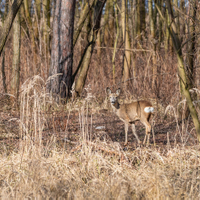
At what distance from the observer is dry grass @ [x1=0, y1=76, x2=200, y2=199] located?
290 cm

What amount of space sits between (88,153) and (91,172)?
35 centimetres

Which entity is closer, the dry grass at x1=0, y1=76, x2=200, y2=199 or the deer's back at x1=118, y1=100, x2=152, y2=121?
the dry grass at x1=0, y1=76, x2=200, y2=199

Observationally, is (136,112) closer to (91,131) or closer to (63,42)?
(91,131)

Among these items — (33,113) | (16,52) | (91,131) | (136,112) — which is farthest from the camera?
(16,52)

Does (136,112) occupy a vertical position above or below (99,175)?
above

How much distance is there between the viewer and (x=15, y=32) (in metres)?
7.44

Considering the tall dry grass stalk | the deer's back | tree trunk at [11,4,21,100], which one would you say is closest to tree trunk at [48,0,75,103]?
tree trunk at [11,4,21,100]

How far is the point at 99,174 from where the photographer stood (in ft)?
11.5

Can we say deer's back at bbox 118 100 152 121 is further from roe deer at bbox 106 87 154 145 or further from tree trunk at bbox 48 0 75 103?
tree trunk at bbox 48 0 75 103

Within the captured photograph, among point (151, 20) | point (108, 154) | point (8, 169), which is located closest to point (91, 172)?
point (108, 154)

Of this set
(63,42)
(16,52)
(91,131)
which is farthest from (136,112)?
(16,52)

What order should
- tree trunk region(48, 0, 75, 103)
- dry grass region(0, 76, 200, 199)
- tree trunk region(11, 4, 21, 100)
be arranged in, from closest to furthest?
dry grass region(0, 76, 200, 199), tree trunk region(11, 4, 21, 100), tree trunk region(48, 0, 75, 103)

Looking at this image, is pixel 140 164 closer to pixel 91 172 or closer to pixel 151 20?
pixel 91 172

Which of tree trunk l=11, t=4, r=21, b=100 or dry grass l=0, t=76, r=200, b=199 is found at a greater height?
tree trunk l=11, t=4, r=21, b=100
